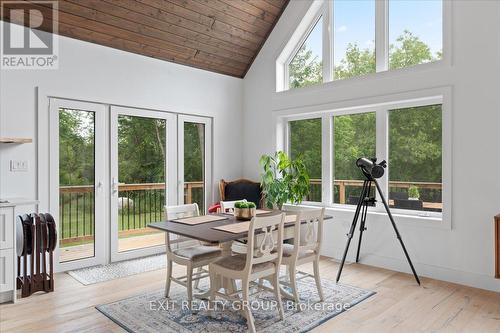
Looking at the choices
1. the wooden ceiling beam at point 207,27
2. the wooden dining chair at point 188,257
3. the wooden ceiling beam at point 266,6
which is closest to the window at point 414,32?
the wooden ceiling beam at point 266,6

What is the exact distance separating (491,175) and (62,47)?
4.74 m

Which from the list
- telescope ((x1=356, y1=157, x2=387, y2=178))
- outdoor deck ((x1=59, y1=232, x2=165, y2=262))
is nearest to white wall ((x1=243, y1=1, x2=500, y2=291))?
telescope ((x1=356, y1=157, x2=387, y2=178))

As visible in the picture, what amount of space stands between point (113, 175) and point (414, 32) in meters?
4.02

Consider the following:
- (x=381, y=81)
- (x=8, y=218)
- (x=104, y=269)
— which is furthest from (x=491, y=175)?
(x=8, y=218)

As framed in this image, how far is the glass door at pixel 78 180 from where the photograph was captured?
13.1 feet

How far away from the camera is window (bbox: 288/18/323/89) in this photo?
5.06m

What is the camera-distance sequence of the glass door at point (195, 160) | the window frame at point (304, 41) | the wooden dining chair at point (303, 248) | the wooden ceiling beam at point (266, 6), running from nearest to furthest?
the wooden dining chair at point (303, 248)
the wooden ceiling beam at point (266, 6)
the window frame at point (304, 41)
the glass door at point (195, 160)

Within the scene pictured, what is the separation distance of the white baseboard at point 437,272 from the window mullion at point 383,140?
71 cm

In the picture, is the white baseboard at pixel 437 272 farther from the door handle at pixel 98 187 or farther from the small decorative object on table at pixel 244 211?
the door handle at pixel 98 187

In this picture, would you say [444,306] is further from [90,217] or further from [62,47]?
[62,47]

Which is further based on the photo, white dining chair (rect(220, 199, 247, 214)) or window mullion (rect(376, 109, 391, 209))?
window mullion (rect(376, 109, 391, 209))

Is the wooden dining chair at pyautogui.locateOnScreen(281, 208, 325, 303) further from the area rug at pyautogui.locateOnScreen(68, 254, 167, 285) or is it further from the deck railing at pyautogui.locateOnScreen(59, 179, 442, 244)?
the area rug at pyautogui.locateOnScreen(68, 254, 167, 285)

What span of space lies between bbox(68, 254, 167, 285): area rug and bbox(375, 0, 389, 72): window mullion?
3647 millimetres

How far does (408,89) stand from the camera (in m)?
3.99
